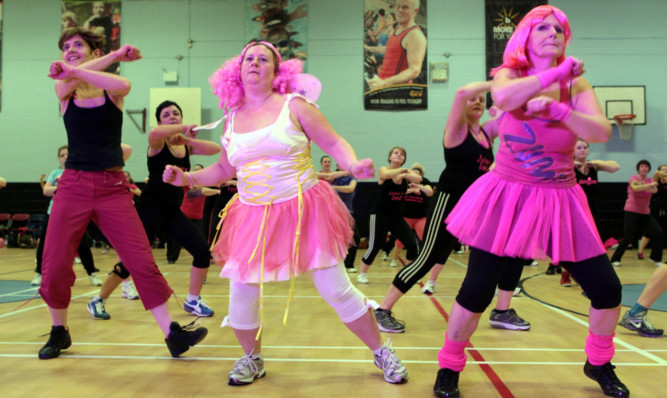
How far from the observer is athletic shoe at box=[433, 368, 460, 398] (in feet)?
7.08

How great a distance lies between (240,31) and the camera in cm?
1197

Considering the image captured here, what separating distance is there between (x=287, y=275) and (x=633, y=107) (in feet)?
38.3

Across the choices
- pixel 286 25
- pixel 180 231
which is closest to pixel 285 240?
pixel 180 231

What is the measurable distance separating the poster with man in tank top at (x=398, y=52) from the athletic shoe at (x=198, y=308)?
8531 millimetres

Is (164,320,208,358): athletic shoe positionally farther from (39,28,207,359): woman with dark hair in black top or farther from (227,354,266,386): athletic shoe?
(227,354,266,386): athletic shoe

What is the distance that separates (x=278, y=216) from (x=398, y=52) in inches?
396

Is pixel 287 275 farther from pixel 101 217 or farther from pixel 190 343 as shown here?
pixel 101 217

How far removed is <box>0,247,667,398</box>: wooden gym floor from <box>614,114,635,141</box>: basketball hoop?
821cm

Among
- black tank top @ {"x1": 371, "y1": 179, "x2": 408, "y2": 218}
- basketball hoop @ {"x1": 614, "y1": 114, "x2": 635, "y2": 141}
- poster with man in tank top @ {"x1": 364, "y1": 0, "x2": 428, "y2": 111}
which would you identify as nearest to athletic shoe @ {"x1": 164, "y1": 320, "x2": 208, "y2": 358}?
black tank top @ {"x1": 371, "y1": 179, "x2": 408, "y2": 218}

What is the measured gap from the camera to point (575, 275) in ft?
7.22

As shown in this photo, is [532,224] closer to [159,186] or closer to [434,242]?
[434,242]

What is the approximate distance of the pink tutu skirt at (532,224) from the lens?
2115mm

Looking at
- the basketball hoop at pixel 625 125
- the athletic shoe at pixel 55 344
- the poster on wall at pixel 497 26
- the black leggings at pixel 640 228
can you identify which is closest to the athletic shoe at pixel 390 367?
the athletic shoe at pixel 55 344

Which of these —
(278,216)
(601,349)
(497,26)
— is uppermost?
(497,26)
